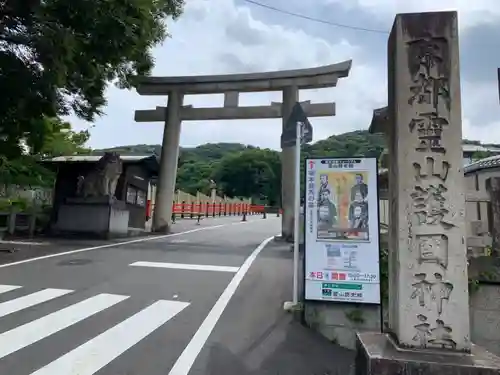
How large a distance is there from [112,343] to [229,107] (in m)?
13.8

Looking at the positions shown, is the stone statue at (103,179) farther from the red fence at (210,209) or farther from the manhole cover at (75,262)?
the red fence at (210,209)

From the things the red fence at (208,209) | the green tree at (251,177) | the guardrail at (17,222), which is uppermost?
the green tree at (251,177)

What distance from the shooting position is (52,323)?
5.26 m

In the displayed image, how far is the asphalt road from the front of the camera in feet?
14.0

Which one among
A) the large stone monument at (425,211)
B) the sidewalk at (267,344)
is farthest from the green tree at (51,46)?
the large stone monument at (425,211)

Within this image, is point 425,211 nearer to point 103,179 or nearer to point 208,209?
point 103,179

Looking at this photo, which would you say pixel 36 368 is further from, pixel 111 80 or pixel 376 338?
pixel 111 80

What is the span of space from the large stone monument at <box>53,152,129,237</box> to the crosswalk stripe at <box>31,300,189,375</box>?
32.4 feet

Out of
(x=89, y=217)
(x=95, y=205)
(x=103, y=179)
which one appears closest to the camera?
(x=95, y=205)

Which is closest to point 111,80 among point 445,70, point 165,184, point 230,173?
point 165,184

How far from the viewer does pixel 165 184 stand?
17984 mm

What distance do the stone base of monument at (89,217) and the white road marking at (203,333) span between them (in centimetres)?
834

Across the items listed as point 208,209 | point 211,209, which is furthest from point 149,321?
point 211,209

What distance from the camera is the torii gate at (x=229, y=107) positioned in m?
15.6
